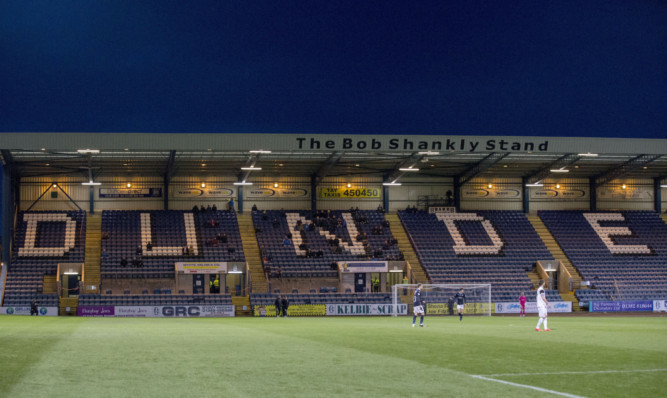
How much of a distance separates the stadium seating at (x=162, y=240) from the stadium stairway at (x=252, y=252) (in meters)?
0.71

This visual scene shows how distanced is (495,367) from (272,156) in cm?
4092

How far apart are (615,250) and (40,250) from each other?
45539 mm

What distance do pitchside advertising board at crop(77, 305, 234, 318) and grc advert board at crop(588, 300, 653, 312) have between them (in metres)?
26.8

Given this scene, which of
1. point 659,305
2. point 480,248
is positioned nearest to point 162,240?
point 480,248

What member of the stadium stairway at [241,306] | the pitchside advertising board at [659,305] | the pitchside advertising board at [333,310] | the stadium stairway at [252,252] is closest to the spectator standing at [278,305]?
the pitchside advertising board at [333,310]

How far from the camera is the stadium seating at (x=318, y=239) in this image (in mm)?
53688

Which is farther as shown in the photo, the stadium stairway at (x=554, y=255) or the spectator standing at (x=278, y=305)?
the stadium stairway at (x=554, y=255)

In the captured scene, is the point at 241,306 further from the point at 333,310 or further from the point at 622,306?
the point at 622,306

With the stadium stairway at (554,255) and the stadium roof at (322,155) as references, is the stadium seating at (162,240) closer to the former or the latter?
the stadium roof at (322,155)

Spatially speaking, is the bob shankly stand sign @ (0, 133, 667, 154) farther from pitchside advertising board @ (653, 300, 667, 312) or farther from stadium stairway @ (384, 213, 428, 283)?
pitchside advertising board @ (653, 300, 667, 312)

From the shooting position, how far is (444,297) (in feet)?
167

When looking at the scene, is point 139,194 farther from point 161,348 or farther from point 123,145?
point 161,348

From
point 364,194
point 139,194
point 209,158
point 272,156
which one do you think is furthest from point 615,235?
point 139,194

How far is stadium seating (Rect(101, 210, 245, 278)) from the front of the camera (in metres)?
51.8
